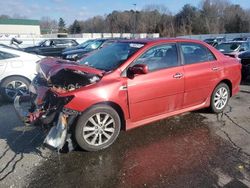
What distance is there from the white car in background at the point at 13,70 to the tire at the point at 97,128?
365cm

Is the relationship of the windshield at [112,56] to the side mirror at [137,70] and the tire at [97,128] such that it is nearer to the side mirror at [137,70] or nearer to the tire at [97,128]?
the side mirror at [137,70]

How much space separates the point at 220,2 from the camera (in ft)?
293

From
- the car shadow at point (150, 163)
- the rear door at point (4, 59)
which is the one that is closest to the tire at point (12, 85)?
the rear door at point (4, 59)

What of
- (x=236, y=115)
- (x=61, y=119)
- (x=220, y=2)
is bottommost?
(x=236, y=115)

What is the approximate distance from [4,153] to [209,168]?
293 centimetres

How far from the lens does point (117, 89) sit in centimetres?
437

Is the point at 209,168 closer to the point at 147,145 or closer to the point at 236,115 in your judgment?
the point at 147,145

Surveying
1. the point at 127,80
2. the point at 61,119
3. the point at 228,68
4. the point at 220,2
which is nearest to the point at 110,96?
the point at 127,80

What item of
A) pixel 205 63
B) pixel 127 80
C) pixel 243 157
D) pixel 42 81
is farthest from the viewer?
pixel 205 63

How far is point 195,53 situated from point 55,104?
2833 millimetres

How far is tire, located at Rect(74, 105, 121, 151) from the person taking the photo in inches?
164

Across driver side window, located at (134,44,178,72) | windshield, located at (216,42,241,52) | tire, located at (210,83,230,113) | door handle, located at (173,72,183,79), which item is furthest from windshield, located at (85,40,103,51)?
door handle, located at (173,72,183,79)

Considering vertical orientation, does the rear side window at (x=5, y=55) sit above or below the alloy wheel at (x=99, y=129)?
above

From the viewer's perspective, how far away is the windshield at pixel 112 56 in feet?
15.6
